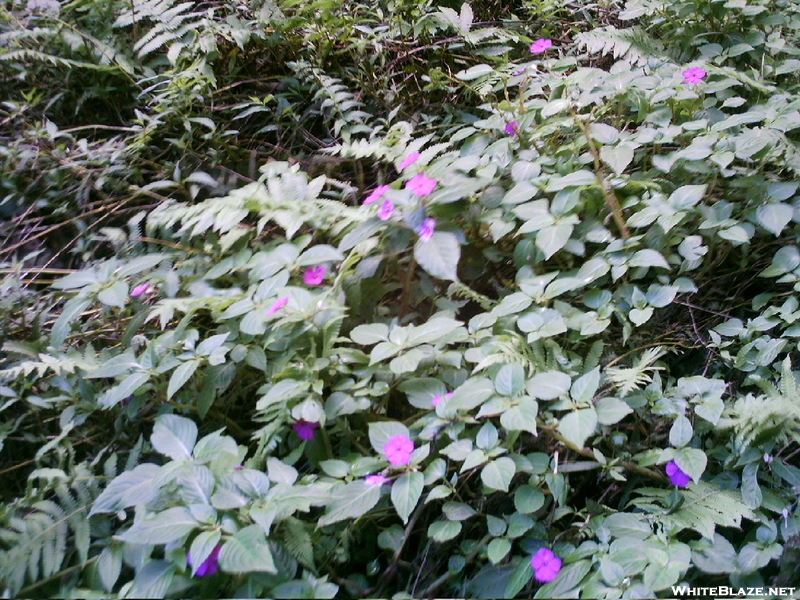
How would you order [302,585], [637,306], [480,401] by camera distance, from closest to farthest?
1. [302,585]
2. [480,401]
3. [637,306]

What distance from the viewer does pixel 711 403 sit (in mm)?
1234

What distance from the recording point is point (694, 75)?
1850 millimetres

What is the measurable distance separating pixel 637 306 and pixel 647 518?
1.72 feet

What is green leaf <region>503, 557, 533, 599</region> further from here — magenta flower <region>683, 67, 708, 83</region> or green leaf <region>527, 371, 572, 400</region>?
magenta flower <region>683, 67, 708, 83</region>

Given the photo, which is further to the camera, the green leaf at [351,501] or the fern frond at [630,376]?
the fern frond at [630,376]

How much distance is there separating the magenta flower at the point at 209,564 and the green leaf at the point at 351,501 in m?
0.19

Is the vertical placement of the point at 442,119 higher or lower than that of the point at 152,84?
lower

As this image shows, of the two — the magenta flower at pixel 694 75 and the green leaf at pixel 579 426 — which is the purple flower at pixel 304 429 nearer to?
the green leaf at pixel 579 426

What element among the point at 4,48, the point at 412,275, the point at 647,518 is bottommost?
the point at 647,518

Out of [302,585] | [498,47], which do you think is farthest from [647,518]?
[498,47]

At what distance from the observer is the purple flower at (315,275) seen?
1.52 m

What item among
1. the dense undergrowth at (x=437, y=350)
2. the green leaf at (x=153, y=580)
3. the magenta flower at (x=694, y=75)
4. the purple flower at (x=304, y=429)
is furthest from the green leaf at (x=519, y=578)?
the magenta flower at (x=694, y=75)

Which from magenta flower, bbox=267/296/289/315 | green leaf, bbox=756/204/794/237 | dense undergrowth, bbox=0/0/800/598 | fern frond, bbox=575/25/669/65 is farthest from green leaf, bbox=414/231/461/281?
fern frond, bbox=575/25/669/65

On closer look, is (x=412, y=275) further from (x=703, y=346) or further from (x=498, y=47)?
(x=498, y=47)
